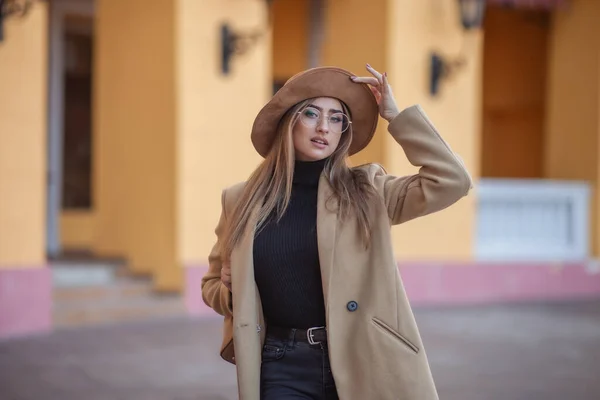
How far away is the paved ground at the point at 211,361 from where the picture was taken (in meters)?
4.79

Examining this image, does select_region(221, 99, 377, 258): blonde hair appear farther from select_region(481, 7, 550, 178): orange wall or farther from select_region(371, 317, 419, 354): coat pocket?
A: select_region(481, 7, 550, 178): orange wall

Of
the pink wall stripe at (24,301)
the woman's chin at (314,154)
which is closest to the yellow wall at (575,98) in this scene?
the pink wall stripe at (24,301)

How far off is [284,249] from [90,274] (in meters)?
5.61

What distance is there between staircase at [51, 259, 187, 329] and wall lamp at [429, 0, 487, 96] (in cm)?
360

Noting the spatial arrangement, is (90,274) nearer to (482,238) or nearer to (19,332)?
(19,332)

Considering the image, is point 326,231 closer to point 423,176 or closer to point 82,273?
point 423,176

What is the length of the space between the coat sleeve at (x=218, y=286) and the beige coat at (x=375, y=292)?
0.11 metres

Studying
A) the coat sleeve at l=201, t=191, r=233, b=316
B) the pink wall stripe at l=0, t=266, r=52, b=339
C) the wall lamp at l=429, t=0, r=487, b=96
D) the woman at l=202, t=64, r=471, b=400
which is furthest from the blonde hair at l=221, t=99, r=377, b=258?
the wall lamp at l=429, t=0, r=487, b=96

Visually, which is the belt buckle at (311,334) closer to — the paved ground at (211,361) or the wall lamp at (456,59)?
the paved ground at (211,361)

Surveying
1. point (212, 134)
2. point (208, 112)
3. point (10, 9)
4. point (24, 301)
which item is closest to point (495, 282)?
point (212, 134)

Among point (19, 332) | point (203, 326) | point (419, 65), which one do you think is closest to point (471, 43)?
point (419, 65)

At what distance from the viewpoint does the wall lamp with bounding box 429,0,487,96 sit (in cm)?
863

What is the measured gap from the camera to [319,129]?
2.41m

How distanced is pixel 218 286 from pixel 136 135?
Answer: 5949 millimetres
